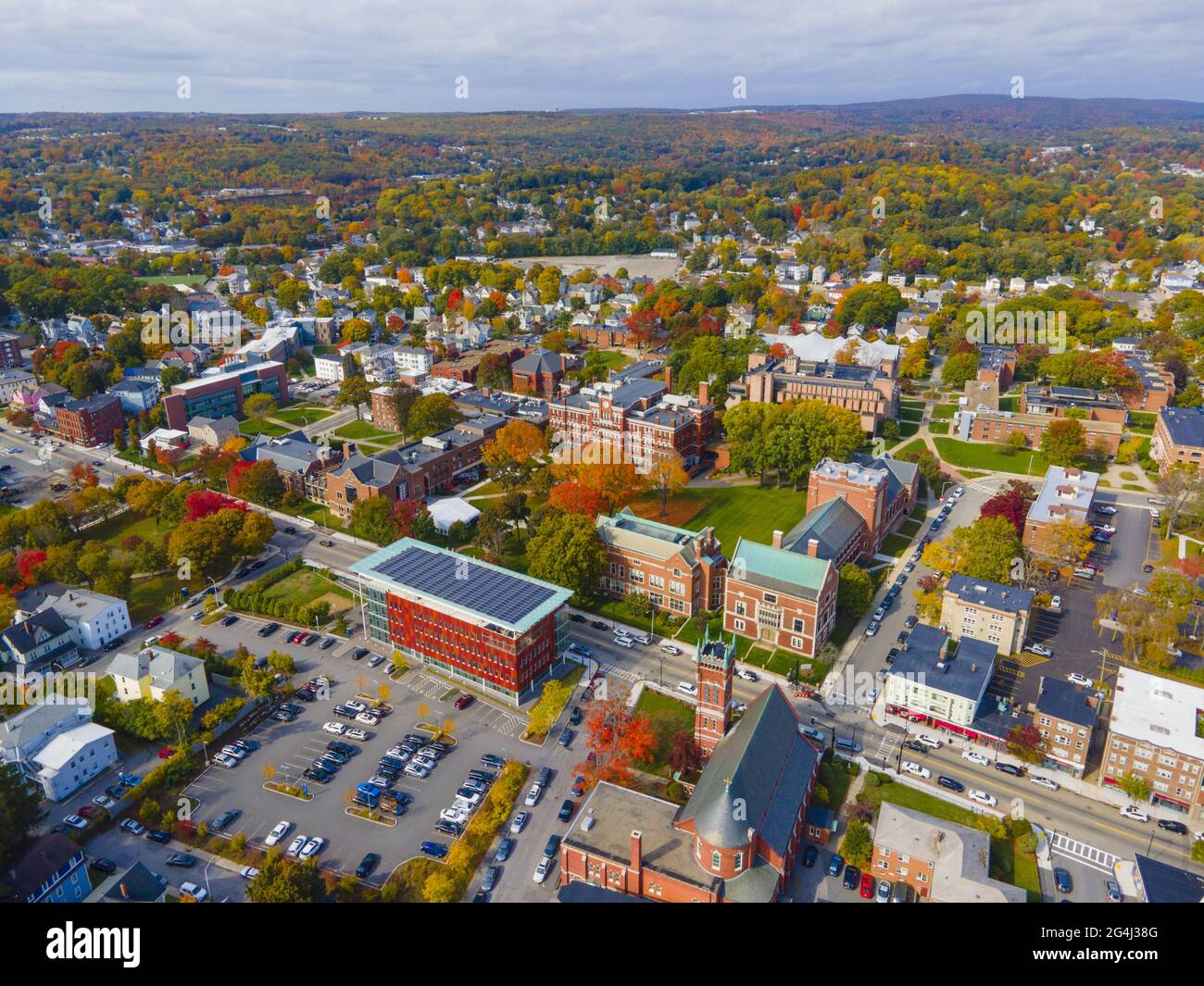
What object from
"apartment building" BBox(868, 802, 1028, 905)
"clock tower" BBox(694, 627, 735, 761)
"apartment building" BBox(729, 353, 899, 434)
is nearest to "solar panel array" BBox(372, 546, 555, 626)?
"clock tower" BBox(694, 627, 735, 761)

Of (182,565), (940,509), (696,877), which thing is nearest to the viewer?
(696,877)

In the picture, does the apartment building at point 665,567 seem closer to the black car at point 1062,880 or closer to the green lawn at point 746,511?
the green lawn at point 746,511

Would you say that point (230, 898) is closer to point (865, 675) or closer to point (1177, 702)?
point (865, 675)

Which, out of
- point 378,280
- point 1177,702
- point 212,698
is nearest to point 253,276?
point 378,280

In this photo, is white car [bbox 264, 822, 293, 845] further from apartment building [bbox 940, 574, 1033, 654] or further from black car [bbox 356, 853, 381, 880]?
apartment building [bbox 940, 574, 1033, 654]

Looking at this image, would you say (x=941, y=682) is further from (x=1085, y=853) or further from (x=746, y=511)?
(x=746, y=511)
